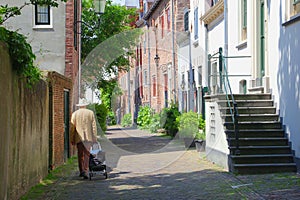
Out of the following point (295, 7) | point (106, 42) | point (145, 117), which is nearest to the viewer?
point (295, 7)

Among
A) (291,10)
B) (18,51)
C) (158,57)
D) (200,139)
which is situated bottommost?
(200,139)

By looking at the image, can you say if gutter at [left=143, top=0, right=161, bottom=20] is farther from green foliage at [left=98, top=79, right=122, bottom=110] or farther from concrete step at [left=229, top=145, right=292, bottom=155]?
concrete step at [left=229, top=145, right=292, bottom=155]

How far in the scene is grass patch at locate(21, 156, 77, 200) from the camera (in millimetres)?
9709

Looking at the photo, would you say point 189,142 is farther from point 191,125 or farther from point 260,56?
point 260,56

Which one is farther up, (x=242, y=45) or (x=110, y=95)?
(x=242, y=45)

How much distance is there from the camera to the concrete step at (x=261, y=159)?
12484 millimetres

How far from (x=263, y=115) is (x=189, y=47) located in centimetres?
1419

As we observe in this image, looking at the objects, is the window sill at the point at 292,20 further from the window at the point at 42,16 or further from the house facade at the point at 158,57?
the house facade at the point at 158,57

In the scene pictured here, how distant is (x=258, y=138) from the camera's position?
13312 mm

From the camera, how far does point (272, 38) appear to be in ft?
47.5

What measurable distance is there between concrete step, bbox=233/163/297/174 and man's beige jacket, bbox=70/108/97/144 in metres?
3.39

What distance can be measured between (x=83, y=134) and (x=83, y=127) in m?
0.16

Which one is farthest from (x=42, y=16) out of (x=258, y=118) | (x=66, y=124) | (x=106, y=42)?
(x=106, y=42)

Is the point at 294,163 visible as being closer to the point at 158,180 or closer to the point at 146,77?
the point at 158,180
